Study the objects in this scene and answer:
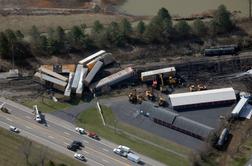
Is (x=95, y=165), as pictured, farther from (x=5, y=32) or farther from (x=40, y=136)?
(x=5, y=32)

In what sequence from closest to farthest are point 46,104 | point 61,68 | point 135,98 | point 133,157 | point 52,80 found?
1. point 133,157
2. point 46,104
3. point 135,98
4. point 52,80
5. point 61,68

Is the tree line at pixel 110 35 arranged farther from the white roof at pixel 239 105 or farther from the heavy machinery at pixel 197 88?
the white roof at pixel 239 105

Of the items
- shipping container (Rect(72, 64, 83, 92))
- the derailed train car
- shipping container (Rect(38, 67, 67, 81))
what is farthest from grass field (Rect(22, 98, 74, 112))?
the derailed train car

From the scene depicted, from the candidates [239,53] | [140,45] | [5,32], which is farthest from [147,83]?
[5,32]

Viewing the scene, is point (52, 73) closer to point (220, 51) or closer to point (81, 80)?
point (81, 80)

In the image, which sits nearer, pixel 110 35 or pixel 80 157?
pixel 80 157

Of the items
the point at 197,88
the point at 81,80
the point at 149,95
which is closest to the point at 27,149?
the point at 81,80

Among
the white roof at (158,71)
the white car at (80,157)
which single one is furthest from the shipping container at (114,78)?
the white car at (80,157)

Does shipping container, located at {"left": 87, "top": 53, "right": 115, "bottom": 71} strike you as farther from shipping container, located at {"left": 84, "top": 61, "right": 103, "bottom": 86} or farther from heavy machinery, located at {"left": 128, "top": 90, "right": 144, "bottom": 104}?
heavy machinery, located at {"left": 128, "top": 90, "right": 144, "bottom": 104}
